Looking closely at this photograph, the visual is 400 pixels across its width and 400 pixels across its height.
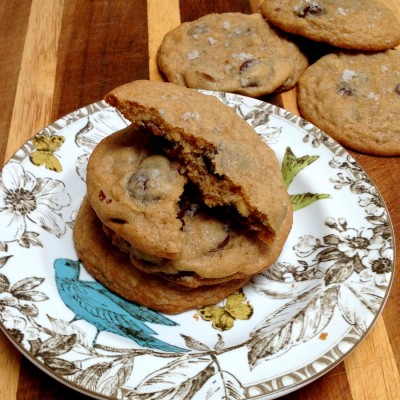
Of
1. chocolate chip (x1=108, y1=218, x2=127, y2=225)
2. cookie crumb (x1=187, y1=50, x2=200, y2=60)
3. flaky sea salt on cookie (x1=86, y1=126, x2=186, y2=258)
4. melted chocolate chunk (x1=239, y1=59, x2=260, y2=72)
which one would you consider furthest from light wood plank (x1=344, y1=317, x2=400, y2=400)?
cookie crumb (x1=187, y1=50, x2=200, y2=60)

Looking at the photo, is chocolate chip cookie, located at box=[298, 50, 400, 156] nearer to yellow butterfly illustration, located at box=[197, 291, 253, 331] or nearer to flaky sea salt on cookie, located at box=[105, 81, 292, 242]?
flaky sea salt on cookie, located at box=[105, 81, 292, 242]

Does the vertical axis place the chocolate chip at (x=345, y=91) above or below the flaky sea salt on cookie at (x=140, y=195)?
below

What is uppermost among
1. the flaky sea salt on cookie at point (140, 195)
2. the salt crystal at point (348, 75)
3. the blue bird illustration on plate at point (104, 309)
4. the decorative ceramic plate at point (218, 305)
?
the flaky sea salt on cookie at point (140, 195)

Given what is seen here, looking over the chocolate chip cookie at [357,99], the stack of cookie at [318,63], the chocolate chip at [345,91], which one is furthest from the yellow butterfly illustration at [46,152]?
the chocolate chip at [345,91]

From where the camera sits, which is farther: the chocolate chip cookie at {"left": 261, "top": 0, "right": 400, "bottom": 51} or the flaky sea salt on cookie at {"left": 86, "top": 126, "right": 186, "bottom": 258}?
the chocolate chip cookie at {"left": 261, "top": 0, "right": 400, "bottom": 51}

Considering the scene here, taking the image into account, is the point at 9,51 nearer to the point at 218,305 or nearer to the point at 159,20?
the point at 159,20

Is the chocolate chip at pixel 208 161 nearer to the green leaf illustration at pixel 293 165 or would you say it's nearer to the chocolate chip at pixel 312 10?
the green leaf illustration at pixel 293 165

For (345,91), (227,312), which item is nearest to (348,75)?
(345,91)
